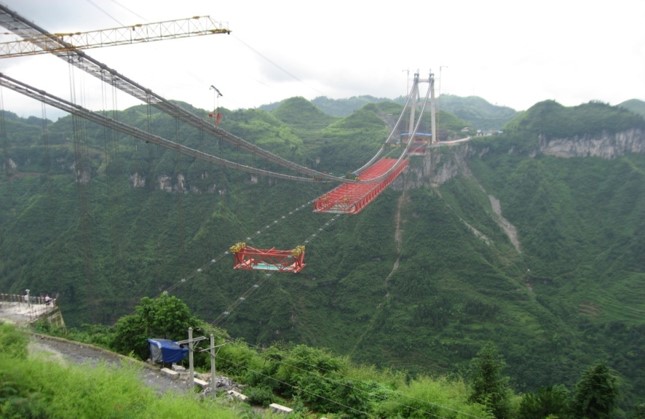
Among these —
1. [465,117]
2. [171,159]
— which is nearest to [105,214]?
[171,159]

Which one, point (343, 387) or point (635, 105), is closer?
point (343, 387)

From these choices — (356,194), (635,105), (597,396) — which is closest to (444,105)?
(635,105)

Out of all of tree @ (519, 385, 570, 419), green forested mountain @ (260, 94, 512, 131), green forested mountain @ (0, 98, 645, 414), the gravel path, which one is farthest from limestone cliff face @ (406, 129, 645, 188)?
green forested mountain @ (260, 94, 512, 131)

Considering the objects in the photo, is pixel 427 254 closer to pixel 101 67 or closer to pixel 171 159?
pixel 171 159

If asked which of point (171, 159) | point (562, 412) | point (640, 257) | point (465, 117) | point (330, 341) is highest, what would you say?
point (465, 117)

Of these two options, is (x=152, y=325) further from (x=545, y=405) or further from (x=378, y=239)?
(x=378, y=239)

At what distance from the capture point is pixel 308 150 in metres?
68.6

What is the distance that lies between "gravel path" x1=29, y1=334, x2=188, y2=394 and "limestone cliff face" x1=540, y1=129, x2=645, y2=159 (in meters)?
66.3

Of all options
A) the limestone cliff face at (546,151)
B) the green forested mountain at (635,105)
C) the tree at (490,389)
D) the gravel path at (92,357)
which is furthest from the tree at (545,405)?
the green forested mountain at (635,105)

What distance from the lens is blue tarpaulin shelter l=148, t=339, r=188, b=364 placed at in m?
15.7

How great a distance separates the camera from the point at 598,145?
6756cm

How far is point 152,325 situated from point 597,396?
13.8 meters

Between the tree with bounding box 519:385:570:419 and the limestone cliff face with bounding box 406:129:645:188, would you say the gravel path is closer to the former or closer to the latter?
the tree with bounding box 519:385:570:419

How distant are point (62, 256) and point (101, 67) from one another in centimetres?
3899
